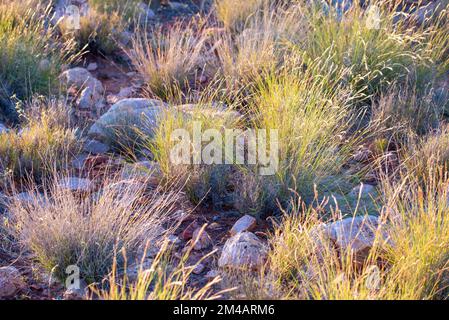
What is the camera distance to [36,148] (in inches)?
178

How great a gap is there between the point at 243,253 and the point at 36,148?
1.71 meters

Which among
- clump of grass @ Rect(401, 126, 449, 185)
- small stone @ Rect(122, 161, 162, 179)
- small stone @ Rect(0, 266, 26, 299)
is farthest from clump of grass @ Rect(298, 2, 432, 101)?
small stone @ Rect(0, 266, 26, 299)

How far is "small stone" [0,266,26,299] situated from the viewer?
11.0 feet

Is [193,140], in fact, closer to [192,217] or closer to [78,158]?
[192,217]

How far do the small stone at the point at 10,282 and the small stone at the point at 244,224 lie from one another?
1.18m

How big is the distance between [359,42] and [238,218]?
6.50 ft

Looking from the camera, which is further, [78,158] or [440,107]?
[440,107]

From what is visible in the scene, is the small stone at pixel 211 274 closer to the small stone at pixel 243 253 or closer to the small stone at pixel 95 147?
the small stone at pixel 243 253

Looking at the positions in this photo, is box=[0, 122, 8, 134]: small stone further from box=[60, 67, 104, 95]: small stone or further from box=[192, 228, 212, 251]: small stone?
box=[192, 228, 212, 251]: small stone

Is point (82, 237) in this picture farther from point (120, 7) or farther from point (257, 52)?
point (120, 7)

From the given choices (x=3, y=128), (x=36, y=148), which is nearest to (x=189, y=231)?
(x=36, y=148)
